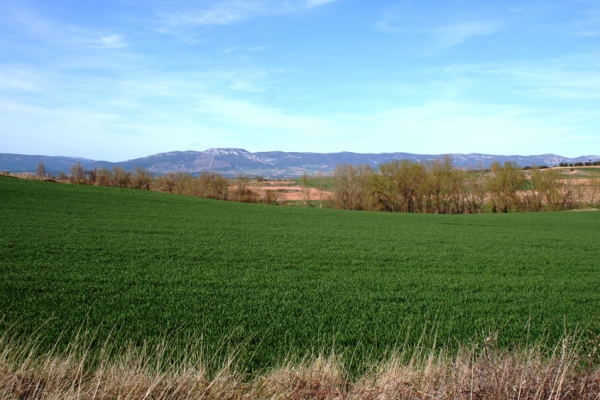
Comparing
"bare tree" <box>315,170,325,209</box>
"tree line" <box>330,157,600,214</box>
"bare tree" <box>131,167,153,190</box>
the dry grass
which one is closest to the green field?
the dry grass

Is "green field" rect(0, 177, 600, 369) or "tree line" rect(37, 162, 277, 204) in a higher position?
"tree line" rect(37, 162, 277, 204)

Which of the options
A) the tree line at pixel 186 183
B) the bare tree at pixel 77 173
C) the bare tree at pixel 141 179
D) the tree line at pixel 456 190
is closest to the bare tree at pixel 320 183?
the tree line at pixel 456 190

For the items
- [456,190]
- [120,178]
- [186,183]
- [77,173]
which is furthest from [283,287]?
[77,173]

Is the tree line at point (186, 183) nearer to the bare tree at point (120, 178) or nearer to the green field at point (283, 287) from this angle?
the bare tree at point (120, 178)

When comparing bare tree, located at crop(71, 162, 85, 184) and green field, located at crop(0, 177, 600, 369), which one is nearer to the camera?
green field, located at crop(0, 177, 600, 369)

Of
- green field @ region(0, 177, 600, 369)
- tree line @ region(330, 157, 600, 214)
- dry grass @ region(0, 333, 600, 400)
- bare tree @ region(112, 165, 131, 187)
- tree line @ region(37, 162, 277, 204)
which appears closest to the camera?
dry grass @ region(0, 333, 600, 400)

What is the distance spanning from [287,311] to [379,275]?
4.16m

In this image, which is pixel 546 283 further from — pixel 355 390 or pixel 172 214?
pixel 172 214

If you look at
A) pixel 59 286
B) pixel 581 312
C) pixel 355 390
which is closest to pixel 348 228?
pixel 581 312

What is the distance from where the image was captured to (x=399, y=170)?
57938 millimetres

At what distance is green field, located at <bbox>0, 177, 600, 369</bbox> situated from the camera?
6.35 meters

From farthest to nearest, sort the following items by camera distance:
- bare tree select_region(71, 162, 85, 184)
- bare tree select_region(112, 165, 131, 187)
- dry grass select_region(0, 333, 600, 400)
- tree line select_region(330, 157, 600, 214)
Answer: bare tree select_region(71, 162, 85, 184), bare tree select_region(112, 165, 131, 187), tree line select_region(330, 157, 600, 214), dry grass select_region(0, 333, 600, 400)

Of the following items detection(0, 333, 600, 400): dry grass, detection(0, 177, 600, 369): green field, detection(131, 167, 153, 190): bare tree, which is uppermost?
detection(131, 167, 153, 190): bare tree

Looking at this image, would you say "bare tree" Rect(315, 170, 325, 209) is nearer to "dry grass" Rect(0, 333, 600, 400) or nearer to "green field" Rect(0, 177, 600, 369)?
"green field" Rect(0, 177, 600, 369)
